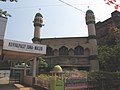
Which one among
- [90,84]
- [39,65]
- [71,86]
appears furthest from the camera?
[39,65]

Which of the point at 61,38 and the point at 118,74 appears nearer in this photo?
the point at 118,74

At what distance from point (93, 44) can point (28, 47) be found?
2247cm

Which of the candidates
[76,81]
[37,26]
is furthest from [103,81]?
[37,26]

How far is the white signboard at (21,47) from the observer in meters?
14.5

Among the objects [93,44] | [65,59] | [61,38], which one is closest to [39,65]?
[65,59]

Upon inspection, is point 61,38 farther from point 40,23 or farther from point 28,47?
point 28,47

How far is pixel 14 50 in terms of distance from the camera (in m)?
15.3

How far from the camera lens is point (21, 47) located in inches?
623

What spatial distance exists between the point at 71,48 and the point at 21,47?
2352 cm

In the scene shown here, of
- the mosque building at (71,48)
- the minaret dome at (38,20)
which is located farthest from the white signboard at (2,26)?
the minaret dome at (38,20)

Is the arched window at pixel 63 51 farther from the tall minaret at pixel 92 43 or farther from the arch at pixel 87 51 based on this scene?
the tall minaret at pixel 92 43

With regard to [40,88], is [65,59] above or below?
above

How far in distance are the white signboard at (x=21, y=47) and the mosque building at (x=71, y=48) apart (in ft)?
63.9

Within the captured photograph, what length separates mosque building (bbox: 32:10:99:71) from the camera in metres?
37.0
